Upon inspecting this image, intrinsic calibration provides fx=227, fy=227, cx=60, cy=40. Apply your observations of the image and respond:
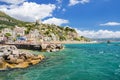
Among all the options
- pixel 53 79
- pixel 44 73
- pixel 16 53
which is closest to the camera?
pixel 53 79

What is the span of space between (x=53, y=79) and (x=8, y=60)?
1955 centimetres

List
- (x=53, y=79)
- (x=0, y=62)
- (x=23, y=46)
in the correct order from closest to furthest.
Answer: (x=53, y=79)
(x=0, y=62)
(x=23, y=46)

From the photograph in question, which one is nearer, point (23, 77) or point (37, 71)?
point (23, 77)

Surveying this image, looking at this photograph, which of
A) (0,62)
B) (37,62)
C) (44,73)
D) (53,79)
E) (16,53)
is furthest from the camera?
(37,62)

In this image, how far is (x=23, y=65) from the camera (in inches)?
2416

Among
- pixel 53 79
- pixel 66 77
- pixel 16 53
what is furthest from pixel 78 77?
pixel 16 53

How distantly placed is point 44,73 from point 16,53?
49.8 feet

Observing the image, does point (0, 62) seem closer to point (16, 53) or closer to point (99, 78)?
point (16, 53)

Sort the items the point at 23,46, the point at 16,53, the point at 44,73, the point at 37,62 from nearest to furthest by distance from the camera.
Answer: the point at 44,73, the point at 16,53, the point at 37,62, the point at 23,46

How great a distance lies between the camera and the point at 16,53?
64.4 m

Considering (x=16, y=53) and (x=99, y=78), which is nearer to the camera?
(x=99, y=78)

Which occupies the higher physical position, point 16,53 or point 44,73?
point 16,53

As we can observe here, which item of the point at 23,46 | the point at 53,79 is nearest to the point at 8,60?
the point at 53,79

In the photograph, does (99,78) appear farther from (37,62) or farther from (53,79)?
(37,62)
